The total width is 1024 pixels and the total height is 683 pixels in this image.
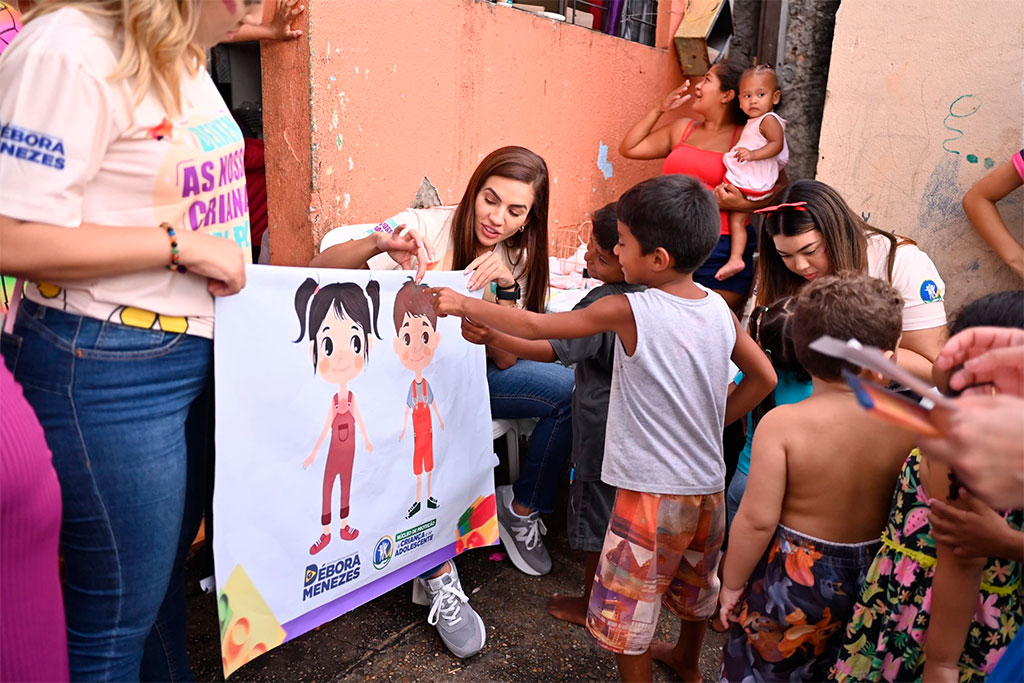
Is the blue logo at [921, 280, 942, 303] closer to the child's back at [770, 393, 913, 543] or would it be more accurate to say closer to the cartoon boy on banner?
the child's back at [770, 393, 913, 543]

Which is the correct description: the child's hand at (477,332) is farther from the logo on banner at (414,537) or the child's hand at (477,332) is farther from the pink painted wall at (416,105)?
the pink painted wall at (416,105)

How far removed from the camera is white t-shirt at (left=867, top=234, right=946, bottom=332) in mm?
2895

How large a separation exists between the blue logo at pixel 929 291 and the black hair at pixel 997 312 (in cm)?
125

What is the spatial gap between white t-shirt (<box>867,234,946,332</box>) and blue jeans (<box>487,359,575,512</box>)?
1.29m

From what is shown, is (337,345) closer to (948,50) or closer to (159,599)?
Result: (159,599)

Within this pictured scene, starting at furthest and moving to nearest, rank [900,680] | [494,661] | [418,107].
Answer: [418,107] → [494,661] → [900,680]

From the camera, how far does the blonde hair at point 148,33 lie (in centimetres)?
134

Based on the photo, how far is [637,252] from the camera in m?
2.12

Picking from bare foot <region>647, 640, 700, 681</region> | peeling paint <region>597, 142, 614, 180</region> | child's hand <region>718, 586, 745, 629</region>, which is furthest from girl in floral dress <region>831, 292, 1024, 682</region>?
peeling paint <region>597, 142, 614, 180</region>

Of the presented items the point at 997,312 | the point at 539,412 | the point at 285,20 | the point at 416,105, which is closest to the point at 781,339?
the point at 997,312

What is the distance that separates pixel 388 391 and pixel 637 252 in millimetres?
832

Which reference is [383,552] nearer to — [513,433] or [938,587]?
[513,433]

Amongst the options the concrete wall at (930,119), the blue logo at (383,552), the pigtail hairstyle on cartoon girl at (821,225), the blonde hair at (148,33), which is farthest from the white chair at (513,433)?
the concrete wall at (930,119)

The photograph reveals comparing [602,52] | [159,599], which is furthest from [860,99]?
[159,599]
